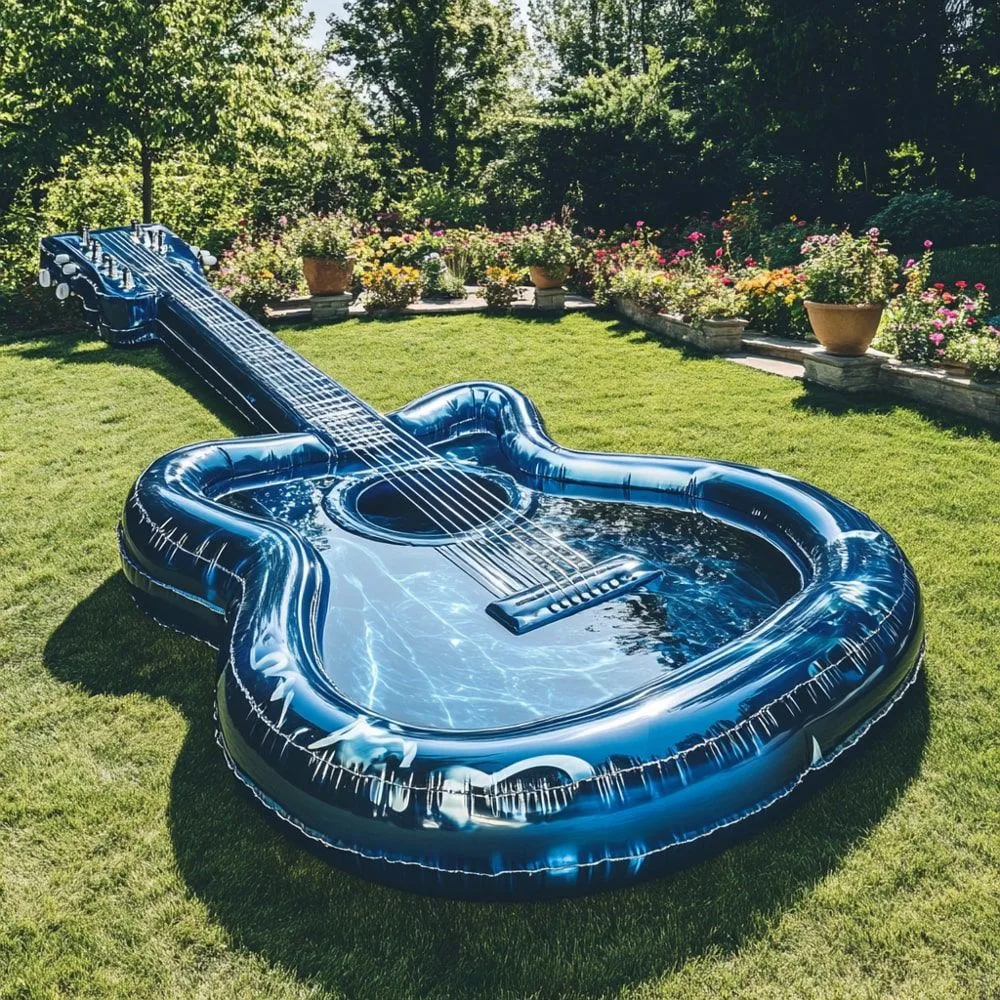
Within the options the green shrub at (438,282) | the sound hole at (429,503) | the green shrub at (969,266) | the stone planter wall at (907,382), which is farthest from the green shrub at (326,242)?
the green shrub at (969,266)

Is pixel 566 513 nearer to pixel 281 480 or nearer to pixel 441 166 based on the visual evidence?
pixel 281 480

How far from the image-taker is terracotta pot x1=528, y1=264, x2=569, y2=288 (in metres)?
11.7

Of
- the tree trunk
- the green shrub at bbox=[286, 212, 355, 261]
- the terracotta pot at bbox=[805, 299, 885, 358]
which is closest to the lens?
the terracotta pot at bbox=[805, 299, 885, 358]

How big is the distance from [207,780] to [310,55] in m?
28.3

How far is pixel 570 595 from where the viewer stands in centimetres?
443

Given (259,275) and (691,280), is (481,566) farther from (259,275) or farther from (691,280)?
(259,275)

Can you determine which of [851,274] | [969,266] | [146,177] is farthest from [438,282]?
[969,266]

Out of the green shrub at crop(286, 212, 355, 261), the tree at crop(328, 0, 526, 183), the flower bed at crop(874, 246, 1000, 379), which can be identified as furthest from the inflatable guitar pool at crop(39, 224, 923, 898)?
the tree at crop(328, 0, 526, 183)

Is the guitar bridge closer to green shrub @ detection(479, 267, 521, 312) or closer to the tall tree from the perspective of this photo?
green shrub @ detection(479, 267, 521, 312)

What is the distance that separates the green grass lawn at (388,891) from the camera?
112 inches

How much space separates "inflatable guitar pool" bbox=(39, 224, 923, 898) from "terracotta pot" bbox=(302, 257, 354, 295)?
5145 millimetres

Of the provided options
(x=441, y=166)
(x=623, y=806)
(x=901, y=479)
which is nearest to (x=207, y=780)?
(x=623, y=806)

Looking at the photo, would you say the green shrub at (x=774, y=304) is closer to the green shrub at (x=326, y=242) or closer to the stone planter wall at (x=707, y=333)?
Answer: the stone planter wall at (x=707, y=333)

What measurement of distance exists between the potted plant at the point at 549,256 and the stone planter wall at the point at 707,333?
1524 mm
